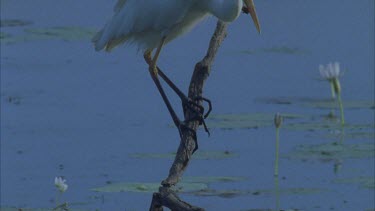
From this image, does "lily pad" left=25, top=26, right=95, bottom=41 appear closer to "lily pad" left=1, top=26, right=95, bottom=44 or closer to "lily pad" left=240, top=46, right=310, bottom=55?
"lily pad" left=1, top=26, right=95, bottom=44

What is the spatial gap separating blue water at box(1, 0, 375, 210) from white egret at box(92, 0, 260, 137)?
3.14 ft

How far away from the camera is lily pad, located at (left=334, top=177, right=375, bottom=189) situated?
5055 millimetres

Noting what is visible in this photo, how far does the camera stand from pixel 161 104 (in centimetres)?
658

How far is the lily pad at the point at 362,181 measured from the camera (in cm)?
505

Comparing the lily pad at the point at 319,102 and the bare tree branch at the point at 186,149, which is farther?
A: the lily pad at the point at 319,102

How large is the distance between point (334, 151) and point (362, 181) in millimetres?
331

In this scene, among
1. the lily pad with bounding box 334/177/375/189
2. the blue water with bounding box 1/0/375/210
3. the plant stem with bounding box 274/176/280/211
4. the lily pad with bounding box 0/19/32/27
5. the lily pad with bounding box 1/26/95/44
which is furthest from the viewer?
the lily pad with bounding box 0/19/32/27

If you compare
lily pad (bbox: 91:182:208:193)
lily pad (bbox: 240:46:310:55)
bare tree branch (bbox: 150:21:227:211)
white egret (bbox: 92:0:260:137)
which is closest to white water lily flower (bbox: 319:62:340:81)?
lily pad (bbox: 91:182:208:193)

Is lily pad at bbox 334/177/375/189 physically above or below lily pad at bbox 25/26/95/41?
above

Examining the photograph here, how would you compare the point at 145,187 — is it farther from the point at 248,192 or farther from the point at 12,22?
the point at 12,22

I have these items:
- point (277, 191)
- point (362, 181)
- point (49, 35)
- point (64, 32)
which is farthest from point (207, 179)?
point (64, 32)

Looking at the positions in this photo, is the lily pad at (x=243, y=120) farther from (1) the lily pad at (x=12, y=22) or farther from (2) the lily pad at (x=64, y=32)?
(1) the lily pad at (x=12, y=22)

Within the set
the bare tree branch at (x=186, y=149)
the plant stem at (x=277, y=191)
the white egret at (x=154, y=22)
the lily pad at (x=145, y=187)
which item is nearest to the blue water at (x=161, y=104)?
the plant stem at (x=277, y=191)

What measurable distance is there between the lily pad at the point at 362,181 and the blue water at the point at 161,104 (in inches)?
1.1
